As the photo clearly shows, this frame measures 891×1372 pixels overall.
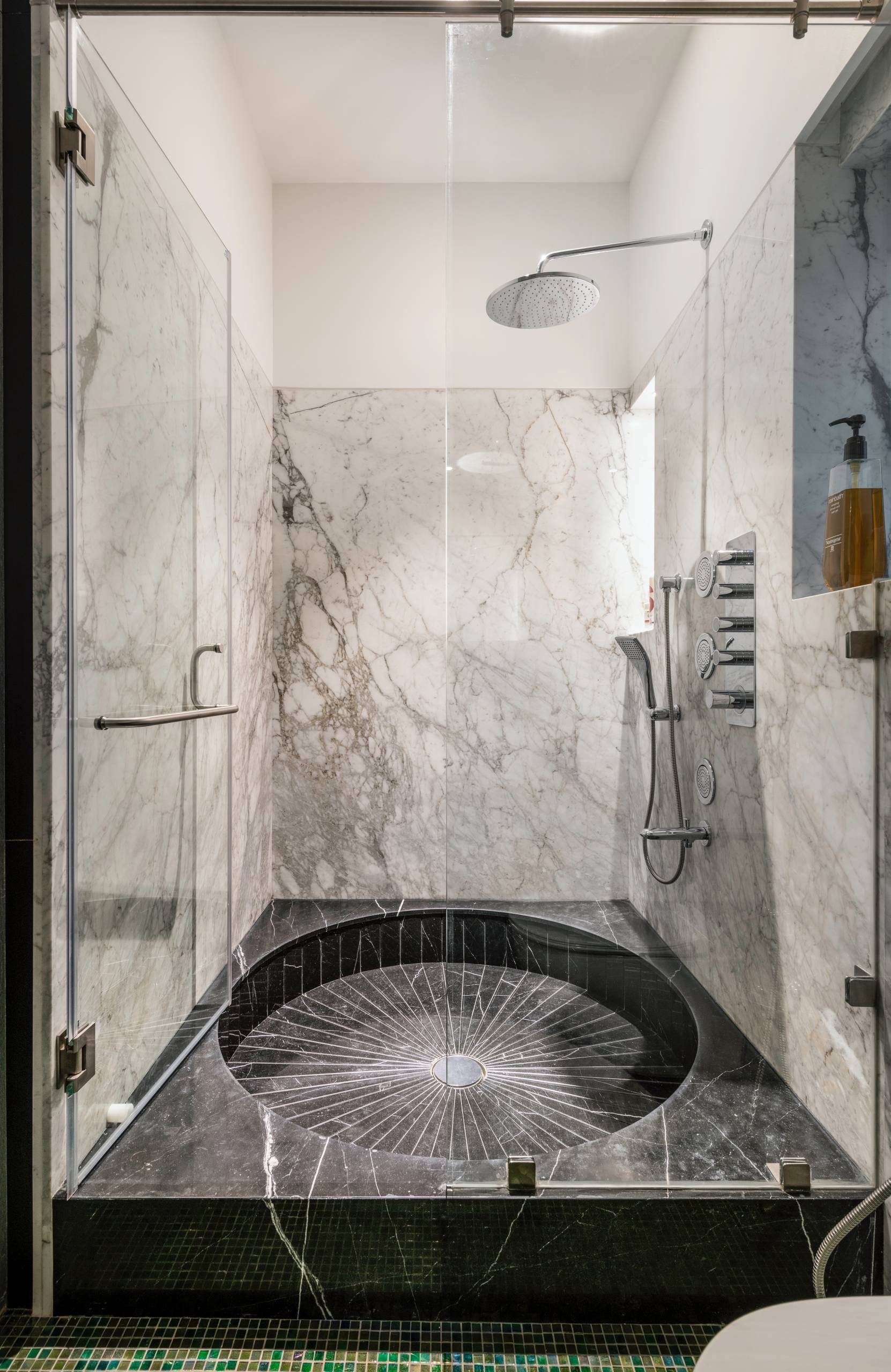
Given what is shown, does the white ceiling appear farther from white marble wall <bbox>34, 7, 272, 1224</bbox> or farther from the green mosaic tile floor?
the green mosaic tile floor

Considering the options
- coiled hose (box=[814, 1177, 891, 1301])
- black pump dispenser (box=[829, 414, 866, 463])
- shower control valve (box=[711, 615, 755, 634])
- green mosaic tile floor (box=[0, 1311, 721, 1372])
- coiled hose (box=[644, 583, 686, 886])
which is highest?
black pump dispenser (box=[829, 414, 866, 463])

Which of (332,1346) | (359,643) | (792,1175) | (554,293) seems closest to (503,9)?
(554,293)

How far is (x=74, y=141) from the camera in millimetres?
1245

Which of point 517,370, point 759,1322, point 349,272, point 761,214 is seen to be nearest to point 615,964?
point 759,1322

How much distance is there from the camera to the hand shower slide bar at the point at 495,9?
130cm

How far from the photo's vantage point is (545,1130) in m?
1.29

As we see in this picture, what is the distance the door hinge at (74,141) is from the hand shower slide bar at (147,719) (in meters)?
0.92

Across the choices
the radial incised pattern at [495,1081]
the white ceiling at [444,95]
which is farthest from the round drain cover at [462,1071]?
the white ceiling at [444,95]

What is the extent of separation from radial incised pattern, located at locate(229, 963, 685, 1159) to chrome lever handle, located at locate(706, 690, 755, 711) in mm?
594

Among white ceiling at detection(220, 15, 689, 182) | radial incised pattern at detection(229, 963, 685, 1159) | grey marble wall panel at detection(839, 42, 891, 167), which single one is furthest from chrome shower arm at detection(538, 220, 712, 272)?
radial incised pattern at detection(229, 963, 685, 1159)

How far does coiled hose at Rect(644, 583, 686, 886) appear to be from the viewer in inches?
54.4

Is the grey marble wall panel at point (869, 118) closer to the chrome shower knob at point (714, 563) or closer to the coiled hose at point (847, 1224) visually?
the chrome shower knob at point (714, 563)

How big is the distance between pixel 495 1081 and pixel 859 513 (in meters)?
1.15

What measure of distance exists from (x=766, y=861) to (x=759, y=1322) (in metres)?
0.79
